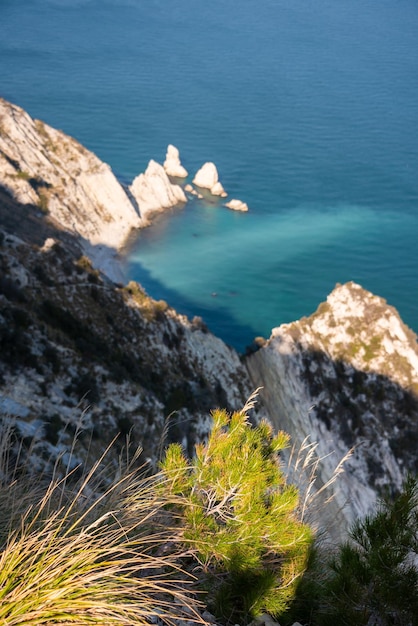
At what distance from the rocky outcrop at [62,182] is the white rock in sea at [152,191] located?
5.11 metres

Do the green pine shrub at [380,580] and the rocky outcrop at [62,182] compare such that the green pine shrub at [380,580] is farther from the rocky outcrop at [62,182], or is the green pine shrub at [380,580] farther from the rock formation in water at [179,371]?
the rocky outcrop at [62,182]

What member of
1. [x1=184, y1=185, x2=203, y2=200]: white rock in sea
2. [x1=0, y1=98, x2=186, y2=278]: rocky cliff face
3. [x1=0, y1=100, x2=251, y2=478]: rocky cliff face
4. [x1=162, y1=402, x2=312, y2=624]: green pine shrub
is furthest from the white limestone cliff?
[x1=162, y1=402, x2=312, y2=624]: green pine shrub

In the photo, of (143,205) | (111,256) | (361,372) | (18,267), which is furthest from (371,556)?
(143,205)

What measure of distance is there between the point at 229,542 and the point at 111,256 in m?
61.5

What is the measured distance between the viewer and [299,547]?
5.81 m

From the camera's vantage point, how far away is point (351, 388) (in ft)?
102

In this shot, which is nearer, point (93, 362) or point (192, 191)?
point (93, 362)

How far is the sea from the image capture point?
70938 millimetres

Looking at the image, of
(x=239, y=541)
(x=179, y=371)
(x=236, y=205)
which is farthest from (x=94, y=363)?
(x=236, y=205)

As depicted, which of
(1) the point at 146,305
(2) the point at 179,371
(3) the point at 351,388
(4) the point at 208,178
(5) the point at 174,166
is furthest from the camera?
(5) the point at 174,166

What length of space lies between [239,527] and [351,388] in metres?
26.5

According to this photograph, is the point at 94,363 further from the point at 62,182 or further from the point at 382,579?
the point at 62,182

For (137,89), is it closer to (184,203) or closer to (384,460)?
(184,203)

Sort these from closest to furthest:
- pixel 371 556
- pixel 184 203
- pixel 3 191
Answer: pixel 371 556
pixel 3 191
pixel 184 203
